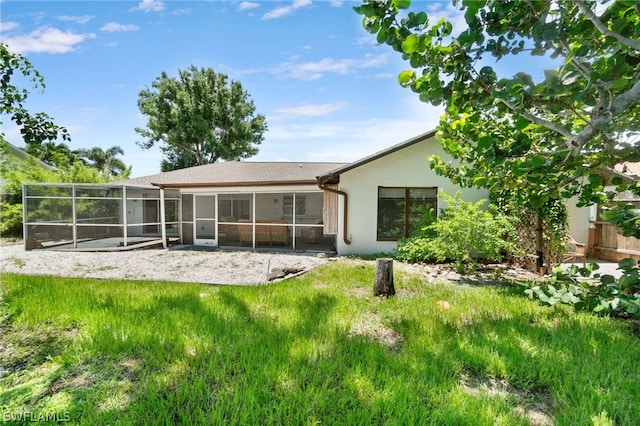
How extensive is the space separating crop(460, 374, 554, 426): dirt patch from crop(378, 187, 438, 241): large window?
7254 mm

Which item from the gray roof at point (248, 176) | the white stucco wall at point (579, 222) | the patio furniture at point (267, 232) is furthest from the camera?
the patio furniture at point (267, 232)

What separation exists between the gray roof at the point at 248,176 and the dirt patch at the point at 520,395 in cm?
835

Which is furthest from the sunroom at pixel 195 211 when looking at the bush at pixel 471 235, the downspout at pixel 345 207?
the bush at pixel 471 235

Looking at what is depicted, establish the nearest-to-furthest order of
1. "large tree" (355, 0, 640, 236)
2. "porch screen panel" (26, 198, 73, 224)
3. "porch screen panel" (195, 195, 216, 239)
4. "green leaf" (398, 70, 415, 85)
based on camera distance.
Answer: "large tree" (355, 0, 640, 236)
"green leaf" (398, 70, 415, 85)
"porch screen panel" (26, 198, 73, 224)
"porch screen panel" (195, 195, 216, 239)

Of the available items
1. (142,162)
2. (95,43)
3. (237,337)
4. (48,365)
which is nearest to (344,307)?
(237,337)

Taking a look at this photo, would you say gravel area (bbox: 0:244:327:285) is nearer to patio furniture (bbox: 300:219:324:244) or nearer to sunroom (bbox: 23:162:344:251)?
sunroom (bbox: 23:162:344:251)

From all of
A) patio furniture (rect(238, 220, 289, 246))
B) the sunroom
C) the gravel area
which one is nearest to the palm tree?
the sunroom

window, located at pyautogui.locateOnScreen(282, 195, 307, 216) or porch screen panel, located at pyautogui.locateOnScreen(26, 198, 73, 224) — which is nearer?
porch screen panel, located at pyautogui.locateOnScreen(26, 198, 73, 224)

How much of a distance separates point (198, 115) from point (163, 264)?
20.3 meters

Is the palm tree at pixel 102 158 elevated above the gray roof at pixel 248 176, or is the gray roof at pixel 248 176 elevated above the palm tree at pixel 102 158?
the palm tree at pixel 102 158

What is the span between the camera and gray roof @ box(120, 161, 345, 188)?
435 inches

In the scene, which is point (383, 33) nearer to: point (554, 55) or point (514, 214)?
point (554, 55)

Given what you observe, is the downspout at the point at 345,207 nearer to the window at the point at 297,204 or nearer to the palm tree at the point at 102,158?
the window at the point at 297,204

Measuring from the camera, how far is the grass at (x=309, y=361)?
2248 mm
